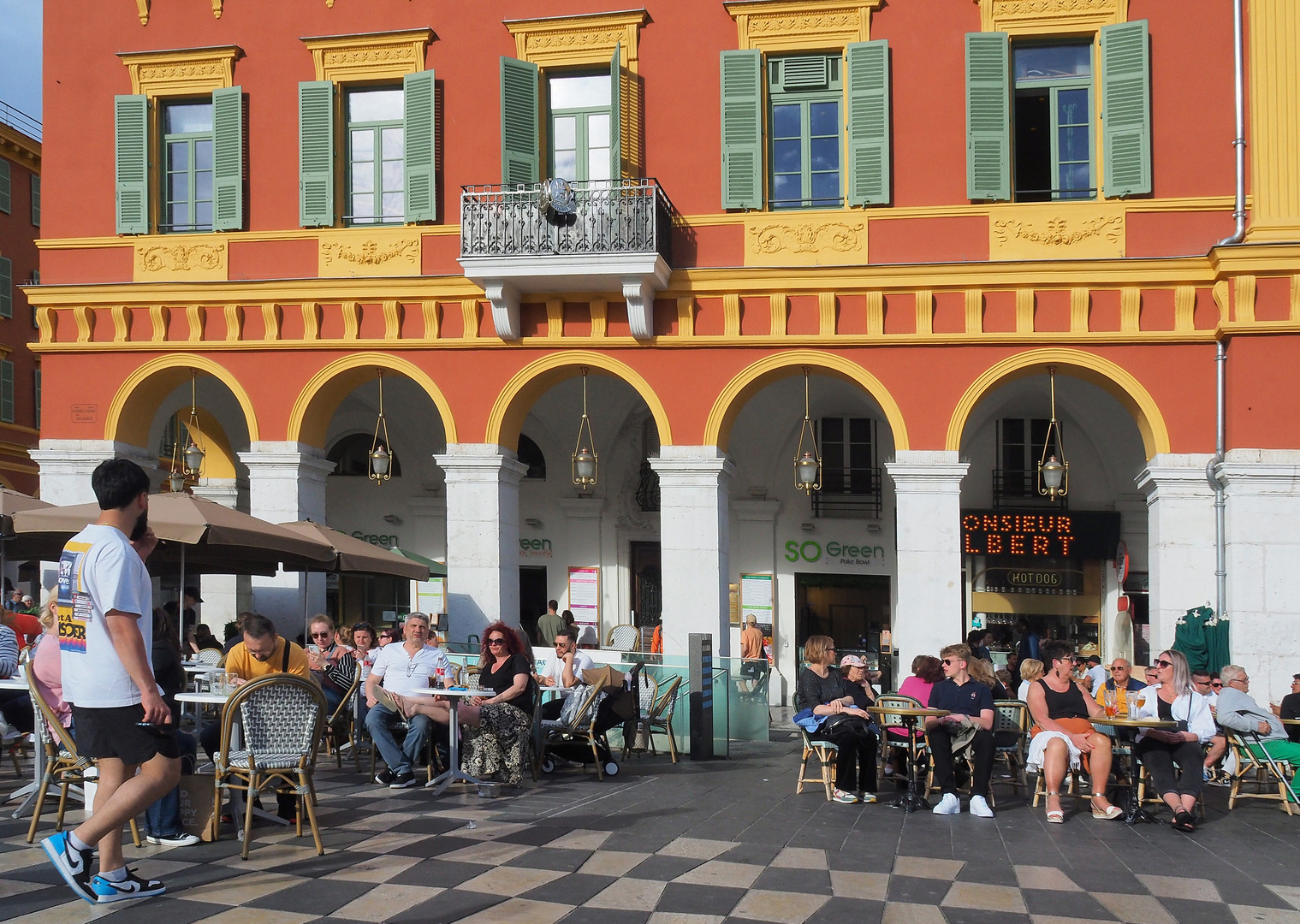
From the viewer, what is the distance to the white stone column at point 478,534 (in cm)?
1616

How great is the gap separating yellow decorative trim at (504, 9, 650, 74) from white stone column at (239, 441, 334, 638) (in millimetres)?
6258

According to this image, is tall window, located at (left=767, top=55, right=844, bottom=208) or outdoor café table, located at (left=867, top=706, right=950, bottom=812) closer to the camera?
outdoor café table, located at (left=867, top=706, right=950, bottom=812)

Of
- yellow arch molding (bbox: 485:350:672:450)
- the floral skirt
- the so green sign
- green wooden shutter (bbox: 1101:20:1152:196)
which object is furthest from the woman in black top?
the so green sign

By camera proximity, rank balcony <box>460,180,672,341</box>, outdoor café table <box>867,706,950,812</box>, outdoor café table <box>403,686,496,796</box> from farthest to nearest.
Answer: balcony <box>460,180,672,341</box> → outdoor café table <box>867,706,950,812</box> → outdoor café table <box>403,686,496,796</box>

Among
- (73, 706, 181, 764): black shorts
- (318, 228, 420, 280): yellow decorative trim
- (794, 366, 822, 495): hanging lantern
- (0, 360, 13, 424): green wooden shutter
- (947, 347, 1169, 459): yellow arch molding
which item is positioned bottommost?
(73, 706, 181, 764): black shorts

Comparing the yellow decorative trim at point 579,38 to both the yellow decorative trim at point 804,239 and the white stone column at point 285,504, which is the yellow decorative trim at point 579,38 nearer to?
the yellow decorative trim at point 804,239

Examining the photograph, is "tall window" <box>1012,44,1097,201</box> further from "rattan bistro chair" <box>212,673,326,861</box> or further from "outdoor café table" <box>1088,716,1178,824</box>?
"rattan bistro chair" <box>212,673,326,861</box>

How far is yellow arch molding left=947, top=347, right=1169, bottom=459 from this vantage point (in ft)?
48.8

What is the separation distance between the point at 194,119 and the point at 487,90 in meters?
4.48

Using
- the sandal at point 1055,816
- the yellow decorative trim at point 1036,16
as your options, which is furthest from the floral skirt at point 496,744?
the yellow decorative trim at point 1036,16

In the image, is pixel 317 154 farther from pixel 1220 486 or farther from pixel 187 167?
pixel 1220 486

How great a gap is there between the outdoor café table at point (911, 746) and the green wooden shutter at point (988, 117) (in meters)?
7.98

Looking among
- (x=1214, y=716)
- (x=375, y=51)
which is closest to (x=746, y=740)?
(x=1214, y=716)

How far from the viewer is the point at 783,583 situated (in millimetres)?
19438
